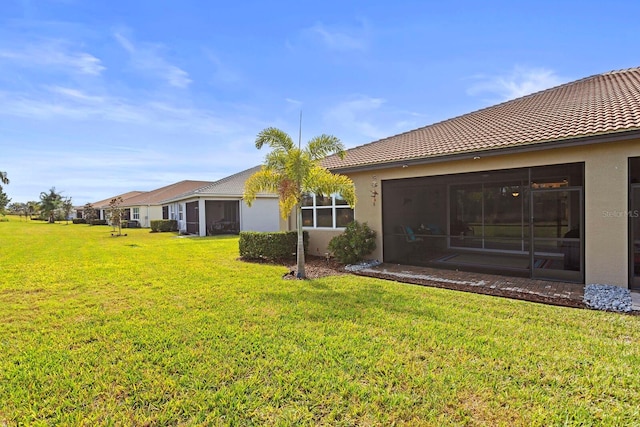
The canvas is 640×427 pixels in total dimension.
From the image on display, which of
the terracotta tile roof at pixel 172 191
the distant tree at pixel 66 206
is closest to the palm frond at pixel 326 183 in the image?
the terracotta tile roof at pixel 172 191

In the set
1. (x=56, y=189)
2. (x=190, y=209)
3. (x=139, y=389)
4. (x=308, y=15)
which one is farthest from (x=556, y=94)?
(x=56, y=189)

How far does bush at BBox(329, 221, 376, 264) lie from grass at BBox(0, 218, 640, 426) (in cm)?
357

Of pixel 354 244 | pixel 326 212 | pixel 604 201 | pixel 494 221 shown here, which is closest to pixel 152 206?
pixel 326 212

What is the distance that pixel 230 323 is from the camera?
5.18 m

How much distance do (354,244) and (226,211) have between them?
20.3 metres

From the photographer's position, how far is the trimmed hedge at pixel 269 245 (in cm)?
1157

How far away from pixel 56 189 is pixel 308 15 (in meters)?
59.9

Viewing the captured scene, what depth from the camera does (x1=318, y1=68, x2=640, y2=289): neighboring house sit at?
22.8 feet

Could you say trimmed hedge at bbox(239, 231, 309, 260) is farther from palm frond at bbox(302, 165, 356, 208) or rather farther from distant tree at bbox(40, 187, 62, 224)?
distant tree at bbox(40, 187, 62, 224)

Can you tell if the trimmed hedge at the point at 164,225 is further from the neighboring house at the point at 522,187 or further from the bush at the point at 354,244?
the bush at the point at 354,244

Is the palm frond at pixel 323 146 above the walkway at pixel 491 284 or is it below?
above

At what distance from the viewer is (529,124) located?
9109 millimetres

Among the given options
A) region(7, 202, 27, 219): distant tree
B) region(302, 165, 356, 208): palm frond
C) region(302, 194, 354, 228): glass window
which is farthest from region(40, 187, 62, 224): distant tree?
region(302, 165, 356, 208): palm frond

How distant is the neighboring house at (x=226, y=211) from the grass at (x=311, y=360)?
1669 cm
